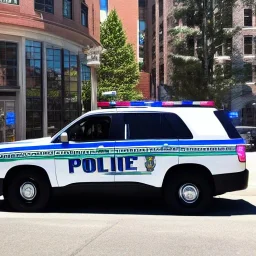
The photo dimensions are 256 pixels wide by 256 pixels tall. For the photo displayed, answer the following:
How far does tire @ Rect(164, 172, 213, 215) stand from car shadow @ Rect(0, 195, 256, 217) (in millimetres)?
249

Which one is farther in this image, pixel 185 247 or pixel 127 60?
pixel 127 60

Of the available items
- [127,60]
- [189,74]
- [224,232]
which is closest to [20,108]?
[189,74]

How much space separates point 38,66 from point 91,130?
17.3 m

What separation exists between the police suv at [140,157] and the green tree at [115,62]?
36.9 meters

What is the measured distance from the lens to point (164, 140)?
776 cm

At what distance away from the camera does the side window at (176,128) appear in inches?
308

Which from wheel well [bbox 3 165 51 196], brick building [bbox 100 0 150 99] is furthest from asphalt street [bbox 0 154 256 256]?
brick building [bbox 100 0 150 99]

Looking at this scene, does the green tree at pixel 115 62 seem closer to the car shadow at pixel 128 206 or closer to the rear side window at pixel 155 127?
the car shadow at pixel 128 206

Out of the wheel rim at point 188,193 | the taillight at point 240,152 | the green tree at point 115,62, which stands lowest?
the wheel rim at point 188,193

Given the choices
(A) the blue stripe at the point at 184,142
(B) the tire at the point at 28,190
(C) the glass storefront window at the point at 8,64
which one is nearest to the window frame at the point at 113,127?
(A) the blue stripe at the point at 184,142

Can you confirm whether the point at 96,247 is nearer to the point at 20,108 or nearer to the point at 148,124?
the point at 148,124

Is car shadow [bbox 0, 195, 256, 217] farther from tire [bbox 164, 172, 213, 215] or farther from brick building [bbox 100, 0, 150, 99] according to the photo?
brick building [bbox 100, 0, 150, 99]

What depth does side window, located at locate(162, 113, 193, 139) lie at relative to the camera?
7816mm

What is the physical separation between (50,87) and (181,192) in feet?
61.0
